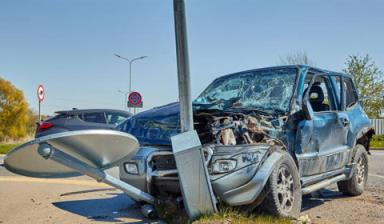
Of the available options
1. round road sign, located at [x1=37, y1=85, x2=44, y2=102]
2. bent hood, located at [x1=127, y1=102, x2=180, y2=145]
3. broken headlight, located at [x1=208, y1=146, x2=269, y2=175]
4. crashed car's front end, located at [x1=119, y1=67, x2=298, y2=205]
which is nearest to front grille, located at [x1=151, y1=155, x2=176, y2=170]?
crashed car's front end, located at [x1=119, y1=67, x2=298, y2=205]

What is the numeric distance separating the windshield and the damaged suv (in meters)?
0.01

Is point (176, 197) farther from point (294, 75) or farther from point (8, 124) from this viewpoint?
point (8, 124)

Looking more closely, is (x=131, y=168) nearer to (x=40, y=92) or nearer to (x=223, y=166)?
(x=223, y=166)

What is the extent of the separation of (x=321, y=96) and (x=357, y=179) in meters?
1.39

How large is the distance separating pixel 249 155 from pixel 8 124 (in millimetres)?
22094

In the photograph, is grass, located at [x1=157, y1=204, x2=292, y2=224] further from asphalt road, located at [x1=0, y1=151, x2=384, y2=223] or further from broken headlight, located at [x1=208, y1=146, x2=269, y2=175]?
asphalt road, located at [x1=0, y1=151, x2=384, y2=223]

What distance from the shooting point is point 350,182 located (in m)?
6.05

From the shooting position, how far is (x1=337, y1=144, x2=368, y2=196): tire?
6070mm

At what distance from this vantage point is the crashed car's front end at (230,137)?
3965 mm

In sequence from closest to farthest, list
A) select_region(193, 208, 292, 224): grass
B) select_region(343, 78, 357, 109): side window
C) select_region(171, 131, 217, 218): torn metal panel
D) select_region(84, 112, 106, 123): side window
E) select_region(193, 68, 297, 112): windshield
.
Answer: select_region(193, 208, 292, 224): grass → select_region(171, 131, 217, 218): torn metal panel → select_region(193, 68, 297, 112): windshield → select_region(343, 78, 357, 109): side window → select_region(84, 112, 106, 123): side window

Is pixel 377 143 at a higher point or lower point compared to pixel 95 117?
lower

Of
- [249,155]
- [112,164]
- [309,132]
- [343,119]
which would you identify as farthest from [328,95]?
[112,164]

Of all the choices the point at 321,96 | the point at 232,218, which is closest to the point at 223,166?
the point at 232,218

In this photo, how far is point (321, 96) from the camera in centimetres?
635
